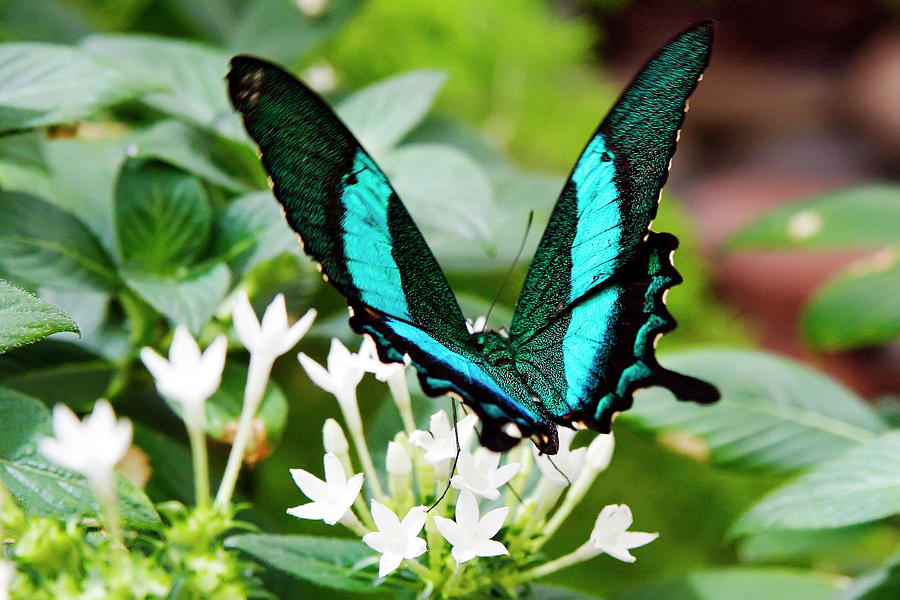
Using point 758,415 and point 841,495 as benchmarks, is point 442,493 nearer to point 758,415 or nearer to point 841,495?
point 841,495

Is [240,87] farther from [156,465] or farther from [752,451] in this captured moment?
[752,451]

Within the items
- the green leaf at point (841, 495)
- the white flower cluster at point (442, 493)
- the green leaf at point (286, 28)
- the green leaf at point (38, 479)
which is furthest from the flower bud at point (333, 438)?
the green leaf at point (286, 28)

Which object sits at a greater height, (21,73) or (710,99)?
(710,99)

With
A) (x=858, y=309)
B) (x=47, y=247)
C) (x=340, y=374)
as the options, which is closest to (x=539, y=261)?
(x=340, y=374)

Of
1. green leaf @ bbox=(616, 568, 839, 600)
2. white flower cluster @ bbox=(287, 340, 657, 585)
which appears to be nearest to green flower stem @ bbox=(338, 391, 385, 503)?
white flower cluster @ bbox=(287, 340, 657, 585)

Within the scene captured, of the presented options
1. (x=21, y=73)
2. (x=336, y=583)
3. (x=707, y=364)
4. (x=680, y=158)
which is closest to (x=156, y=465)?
(x=336, y=583)

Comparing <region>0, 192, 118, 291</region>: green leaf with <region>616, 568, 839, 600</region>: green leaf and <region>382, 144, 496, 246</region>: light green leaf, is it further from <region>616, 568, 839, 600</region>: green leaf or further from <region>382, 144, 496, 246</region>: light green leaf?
<region>616, 568, 839, 600</region>: green leaf
